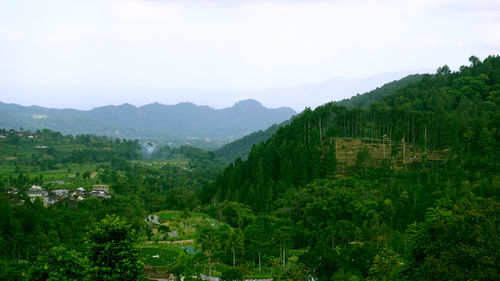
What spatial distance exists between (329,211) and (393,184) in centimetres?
619

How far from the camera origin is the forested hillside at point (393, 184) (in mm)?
10852

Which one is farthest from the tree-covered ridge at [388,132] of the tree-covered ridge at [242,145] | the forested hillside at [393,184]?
the tree-covered ridge at [242,145]

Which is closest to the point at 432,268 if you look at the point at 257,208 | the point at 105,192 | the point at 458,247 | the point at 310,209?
the point at 458,247

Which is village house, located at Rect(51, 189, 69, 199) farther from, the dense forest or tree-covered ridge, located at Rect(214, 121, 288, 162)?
tree-covered ridge, located at Rect(214, 121, 288, 162)

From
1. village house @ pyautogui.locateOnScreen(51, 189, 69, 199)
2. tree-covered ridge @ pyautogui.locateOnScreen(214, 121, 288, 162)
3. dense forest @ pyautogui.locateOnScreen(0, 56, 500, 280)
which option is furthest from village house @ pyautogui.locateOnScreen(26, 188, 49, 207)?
tree-covered ridge @ pyautogui.locateOnScreen(214, 121, 288, 162)

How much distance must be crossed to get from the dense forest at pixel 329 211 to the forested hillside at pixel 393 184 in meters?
0.08

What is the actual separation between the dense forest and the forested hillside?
0.08 meters

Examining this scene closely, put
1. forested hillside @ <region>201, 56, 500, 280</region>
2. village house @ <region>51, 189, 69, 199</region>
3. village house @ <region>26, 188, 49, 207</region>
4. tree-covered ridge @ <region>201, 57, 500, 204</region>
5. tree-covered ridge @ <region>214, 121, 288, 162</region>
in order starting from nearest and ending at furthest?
1. forested hillside @ <region>201, 56, 500, 280</region>
2. tree-covered ridge @ <region>201, 57, 500, 204</region>
3. village house @ <region>26, 188, 49, 207</region>
4. village house @ <region>51, 189, 69, 199</region>
5. tree-covered ridge @ <region>214, 121, 288, 162</region>

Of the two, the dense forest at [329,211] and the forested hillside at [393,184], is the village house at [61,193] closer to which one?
the dense forest at [329,211]

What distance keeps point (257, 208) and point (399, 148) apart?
46.2 ft

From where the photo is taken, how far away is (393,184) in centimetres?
2853

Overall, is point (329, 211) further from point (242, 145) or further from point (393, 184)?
point (242, 145)

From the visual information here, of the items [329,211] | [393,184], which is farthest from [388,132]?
[329,211]

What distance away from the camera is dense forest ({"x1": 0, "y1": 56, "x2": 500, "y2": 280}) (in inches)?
428
